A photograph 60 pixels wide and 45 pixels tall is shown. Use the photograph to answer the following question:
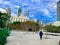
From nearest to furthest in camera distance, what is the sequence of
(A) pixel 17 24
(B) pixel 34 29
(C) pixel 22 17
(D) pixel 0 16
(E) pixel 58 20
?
(D) pixel 0 16 → (B) pixel 34 29 → (A) pixel 17 24 → (E) pixel 58 20 → (C) pixel 22 17

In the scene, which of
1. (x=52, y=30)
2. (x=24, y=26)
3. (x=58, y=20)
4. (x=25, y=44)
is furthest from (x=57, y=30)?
(x=25, y=44)

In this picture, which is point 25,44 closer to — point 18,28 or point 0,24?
point 0,24

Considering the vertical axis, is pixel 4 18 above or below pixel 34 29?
above

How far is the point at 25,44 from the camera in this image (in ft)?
81.6

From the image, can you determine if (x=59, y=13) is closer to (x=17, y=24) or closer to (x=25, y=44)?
(x=17, y=24)

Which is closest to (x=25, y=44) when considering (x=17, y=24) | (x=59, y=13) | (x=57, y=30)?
(x=57, y=30)

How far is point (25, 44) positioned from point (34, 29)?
65.7 metres

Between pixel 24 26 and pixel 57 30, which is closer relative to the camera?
pixel 57 30

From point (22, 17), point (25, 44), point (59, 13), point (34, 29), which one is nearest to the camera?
point (25, 44)

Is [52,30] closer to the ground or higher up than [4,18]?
closer to the ground

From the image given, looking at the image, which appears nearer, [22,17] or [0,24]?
[0,24]

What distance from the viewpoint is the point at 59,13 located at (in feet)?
362

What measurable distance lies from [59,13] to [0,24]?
5453 cm

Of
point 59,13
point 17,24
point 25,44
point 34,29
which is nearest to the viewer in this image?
point 25,44
